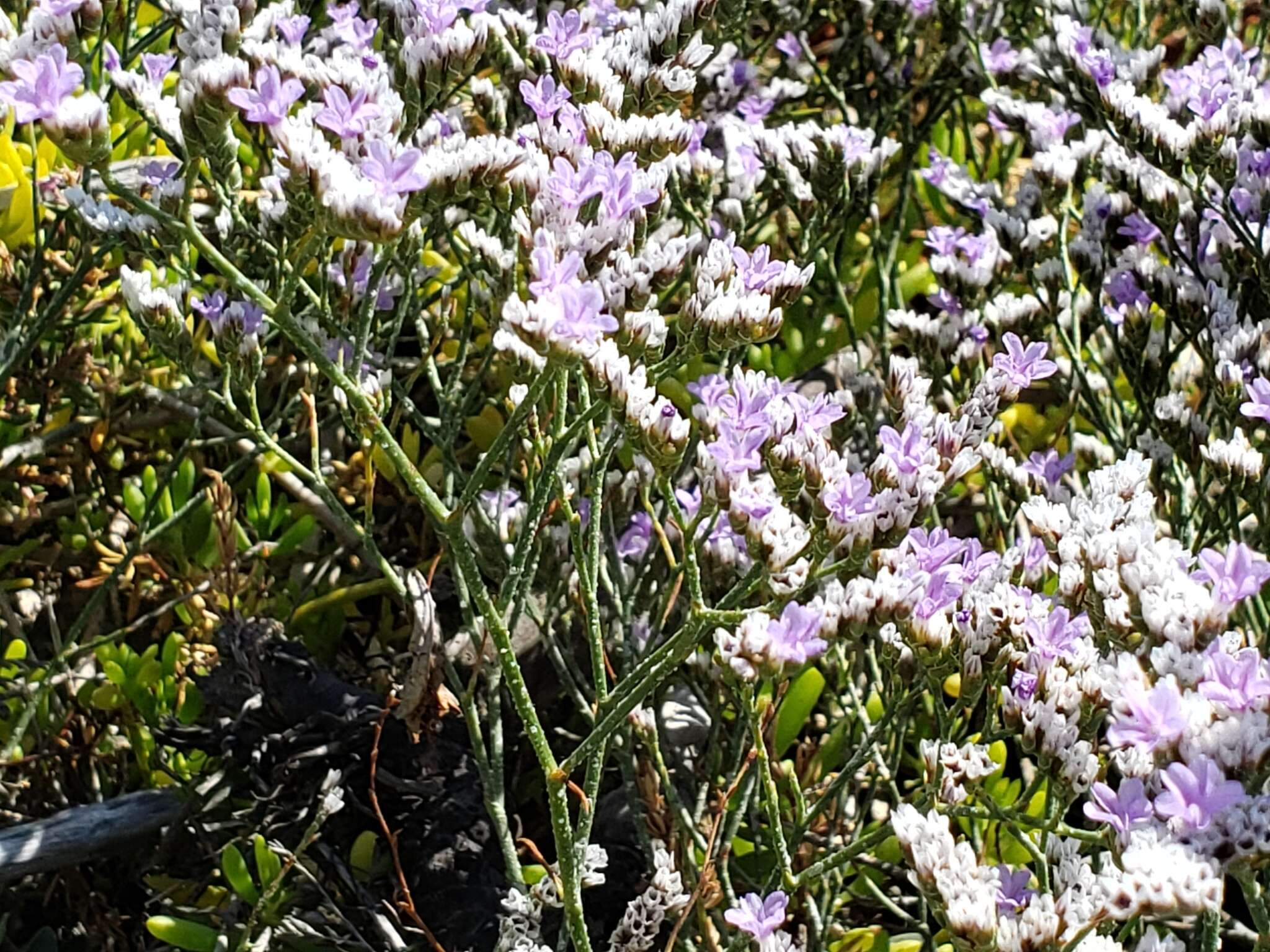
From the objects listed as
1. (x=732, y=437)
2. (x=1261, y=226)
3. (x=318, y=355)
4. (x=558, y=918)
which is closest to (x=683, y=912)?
(x=558, y=918)

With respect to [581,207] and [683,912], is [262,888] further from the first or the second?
[581,207]

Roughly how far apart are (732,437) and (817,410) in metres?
0.12

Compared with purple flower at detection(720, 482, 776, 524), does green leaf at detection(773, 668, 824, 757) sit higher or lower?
lower

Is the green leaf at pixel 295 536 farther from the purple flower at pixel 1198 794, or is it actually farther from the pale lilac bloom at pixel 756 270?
the purple flower at pixel 1198 794

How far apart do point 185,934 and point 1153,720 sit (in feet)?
3.74

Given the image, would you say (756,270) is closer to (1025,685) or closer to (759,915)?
(1025,685)

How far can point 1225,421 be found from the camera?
1.58 m

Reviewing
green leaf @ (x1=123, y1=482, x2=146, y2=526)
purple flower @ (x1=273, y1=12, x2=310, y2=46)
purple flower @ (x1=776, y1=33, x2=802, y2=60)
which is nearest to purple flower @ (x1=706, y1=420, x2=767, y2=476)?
purple flower @ (x1=273, y1=12, x2=310, y2=46)

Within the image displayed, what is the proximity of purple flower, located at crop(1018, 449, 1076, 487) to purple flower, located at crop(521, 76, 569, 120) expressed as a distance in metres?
0.70

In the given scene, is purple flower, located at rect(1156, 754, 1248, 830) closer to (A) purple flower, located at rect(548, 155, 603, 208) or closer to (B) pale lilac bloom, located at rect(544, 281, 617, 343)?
(B) pale lilac bloom, located at rect(544, 281, 617, 343)

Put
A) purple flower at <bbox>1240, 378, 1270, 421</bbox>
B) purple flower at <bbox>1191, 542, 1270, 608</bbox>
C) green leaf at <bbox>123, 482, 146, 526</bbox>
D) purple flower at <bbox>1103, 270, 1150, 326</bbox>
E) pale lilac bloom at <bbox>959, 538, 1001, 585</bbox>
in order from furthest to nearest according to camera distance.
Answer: green leaf at <bbox>123, 482, 146, 526</bbox>, purple flower at <bbox>1103, 270, 1150, 326</bbox>, purple flower at <bbox>1240, 378, 1270, 421</bbox>, pale lilac bloom at <bbox>959, 538, 1001, 585</bbox>, purple flower at <bbox>1191, 542, 1270, 608</bbox>

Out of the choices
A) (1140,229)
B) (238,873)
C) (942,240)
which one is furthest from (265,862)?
(1140,229)

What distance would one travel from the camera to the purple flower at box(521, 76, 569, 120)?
1.23 metres

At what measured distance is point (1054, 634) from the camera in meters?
1.08
